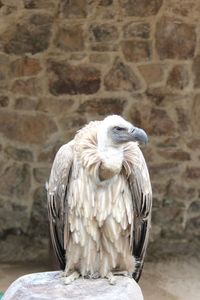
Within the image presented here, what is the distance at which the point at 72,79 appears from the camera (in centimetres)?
571

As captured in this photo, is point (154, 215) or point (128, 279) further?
point (154, 215)

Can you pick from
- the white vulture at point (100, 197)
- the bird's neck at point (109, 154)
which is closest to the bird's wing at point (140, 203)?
the white vulture at point (100, 197)

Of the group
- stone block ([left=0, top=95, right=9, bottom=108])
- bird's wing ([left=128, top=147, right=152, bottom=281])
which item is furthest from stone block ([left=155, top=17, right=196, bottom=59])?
bird's wing ([left=128, top=147, right=152, bottom=281])

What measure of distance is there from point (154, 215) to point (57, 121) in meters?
1.05

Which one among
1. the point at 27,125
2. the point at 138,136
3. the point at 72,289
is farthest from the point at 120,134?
the point at 27,125

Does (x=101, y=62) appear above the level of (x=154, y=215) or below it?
above

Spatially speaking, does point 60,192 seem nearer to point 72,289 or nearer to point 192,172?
point 72,289

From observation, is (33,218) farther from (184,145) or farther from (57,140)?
(184,145)

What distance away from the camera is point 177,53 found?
569 centimetres

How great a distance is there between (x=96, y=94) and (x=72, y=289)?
9.63 ft

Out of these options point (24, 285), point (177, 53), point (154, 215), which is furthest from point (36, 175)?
point (24, 285)

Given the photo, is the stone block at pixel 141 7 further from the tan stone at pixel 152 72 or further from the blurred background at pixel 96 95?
the tan stone at pixel 152 72

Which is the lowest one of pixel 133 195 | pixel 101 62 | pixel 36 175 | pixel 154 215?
pixel 154 215

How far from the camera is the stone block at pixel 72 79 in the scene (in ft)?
18.6
